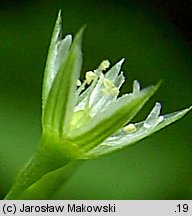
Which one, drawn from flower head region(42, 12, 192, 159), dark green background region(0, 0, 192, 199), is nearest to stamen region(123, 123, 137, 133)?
flower head region(42, 12, 192, 159)

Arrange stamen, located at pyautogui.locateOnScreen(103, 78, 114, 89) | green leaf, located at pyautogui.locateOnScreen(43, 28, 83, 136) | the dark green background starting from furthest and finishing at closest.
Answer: the dark green background, stamen, located at pyautogui.locateOnScreen(103, 78, 114, 89), green leaf, located at pyautogui.locateOnScreen(43, 28, 83, 136)

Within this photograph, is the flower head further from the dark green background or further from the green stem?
the dark green background

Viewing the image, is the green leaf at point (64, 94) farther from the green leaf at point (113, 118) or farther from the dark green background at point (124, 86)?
the dark green background at point (124, 86)

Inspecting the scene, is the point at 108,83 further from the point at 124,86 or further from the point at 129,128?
the point at 124,86

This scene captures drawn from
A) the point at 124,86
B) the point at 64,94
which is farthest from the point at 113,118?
the point at 124,86

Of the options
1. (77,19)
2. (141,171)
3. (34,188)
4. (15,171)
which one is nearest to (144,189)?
(141,171)

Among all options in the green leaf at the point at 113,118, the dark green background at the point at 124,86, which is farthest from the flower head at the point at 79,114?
the dark green background at the point at 124,86
